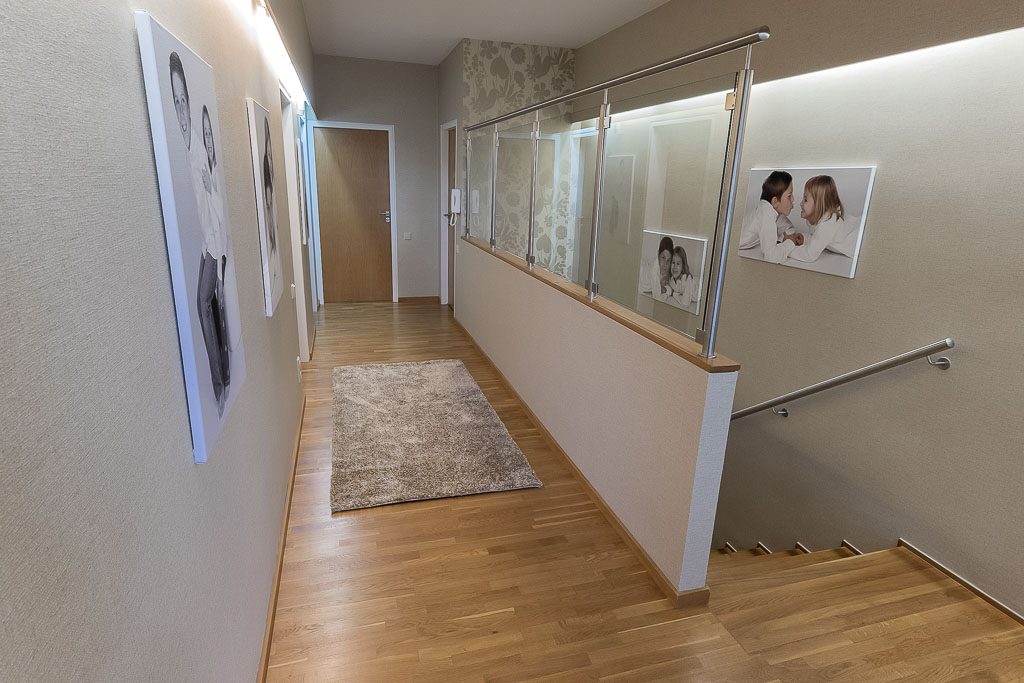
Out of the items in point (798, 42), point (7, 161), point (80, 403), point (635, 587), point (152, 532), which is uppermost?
point (798, 42)

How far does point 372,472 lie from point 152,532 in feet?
7.51

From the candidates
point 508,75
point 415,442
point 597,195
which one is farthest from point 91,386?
point 508,75

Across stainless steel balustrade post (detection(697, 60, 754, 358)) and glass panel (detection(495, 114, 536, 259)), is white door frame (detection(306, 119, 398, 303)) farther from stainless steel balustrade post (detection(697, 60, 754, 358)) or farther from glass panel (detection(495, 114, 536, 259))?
stainless steel balustrade post (detection(697, 60, 754, 358))

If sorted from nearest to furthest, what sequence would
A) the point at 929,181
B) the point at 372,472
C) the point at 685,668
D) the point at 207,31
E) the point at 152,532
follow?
the point at 152,532 < the point at 207,31 < the point at 685,668 < the point at 929,181 < the point at 372,472

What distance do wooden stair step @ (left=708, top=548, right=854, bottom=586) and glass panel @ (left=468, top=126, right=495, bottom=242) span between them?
3336mm

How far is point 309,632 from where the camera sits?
2014 millimetres

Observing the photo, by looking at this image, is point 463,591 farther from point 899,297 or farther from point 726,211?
point 899,297

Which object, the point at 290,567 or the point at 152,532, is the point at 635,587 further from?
the point at 152,532

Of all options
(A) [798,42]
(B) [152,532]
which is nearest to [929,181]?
(A) [798,42]

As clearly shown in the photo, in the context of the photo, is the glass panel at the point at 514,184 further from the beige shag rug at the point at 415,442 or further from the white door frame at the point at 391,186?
the white door frame at the point at 391,186

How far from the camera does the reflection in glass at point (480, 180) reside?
4.91m

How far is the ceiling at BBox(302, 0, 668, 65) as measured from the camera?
4.38m

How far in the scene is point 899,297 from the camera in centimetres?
275

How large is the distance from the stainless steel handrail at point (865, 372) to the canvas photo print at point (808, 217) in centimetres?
51
